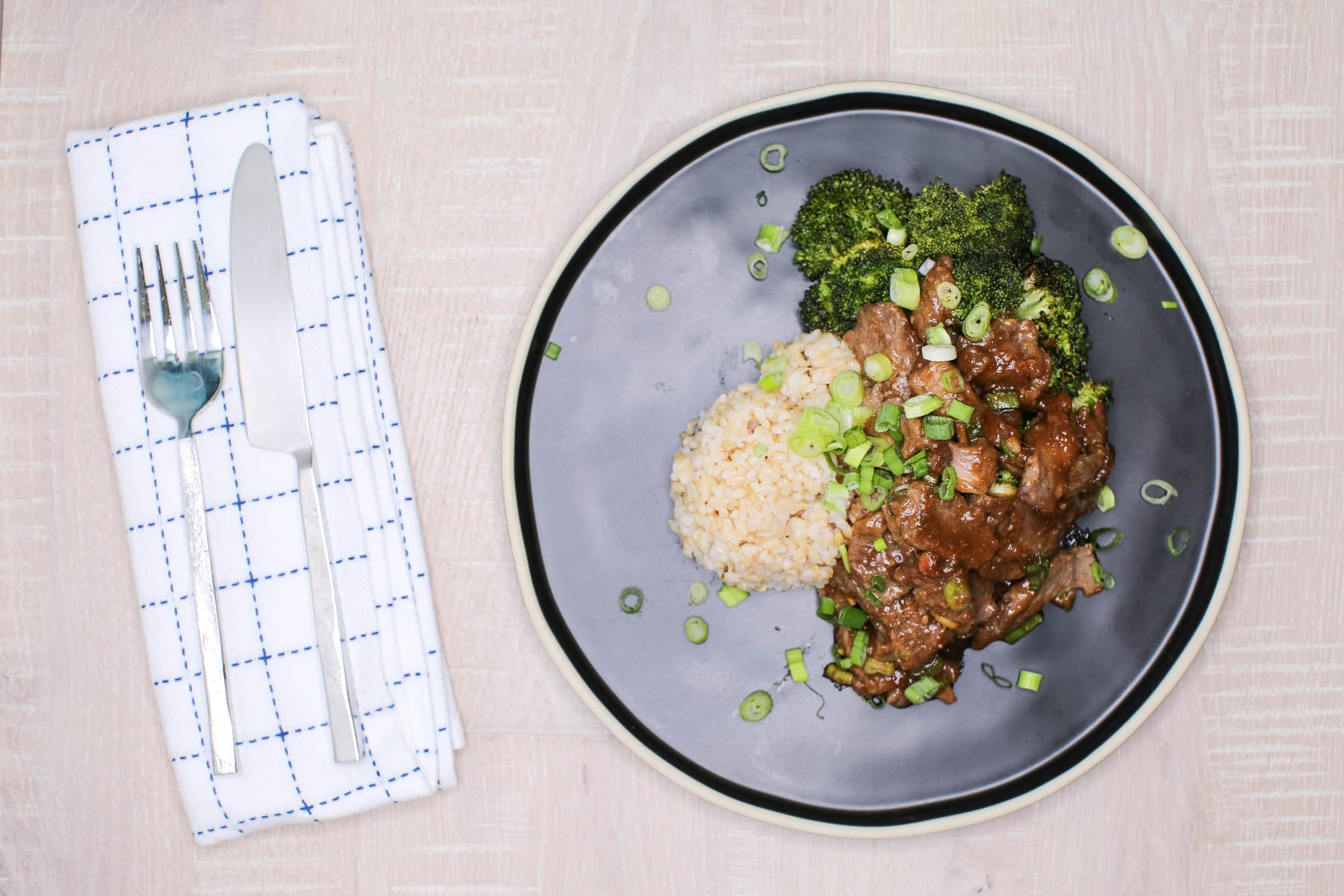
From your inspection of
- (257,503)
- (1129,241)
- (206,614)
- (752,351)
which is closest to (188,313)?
(257,503)

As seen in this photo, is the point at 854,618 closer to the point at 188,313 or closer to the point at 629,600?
the point at 629,600

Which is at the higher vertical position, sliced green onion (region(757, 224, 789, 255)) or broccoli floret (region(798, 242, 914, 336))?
sliced green onion (region(757, 224, 789, 255))

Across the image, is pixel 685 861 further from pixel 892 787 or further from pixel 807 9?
pixel 807 9

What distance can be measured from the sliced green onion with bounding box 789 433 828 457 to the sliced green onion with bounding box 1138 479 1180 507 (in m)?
1.00

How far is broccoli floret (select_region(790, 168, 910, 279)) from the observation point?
252 centimetres

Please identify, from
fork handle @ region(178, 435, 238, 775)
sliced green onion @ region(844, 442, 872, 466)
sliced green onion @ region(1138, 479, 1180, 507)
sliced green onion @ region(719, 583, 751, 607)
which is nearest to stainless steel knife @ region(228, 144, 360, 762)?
fork handle @ region(178, 435, 238, 775)

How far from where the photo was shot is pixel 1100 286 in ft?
8.35

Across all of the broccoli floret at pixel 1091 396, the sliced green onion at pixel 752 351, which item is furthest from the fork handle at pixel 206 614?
the broccoli floret at pixel 1091 396

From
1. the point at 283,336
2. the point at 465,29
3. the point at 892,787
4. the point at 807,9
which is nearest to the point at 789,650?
the point at 892,787

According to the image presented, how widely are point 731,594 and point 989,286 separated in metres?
1.14

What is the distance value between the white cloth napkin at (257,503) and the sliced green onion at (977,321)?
1.71 metres

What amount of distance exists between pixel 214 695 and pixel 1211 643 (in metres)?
3.00

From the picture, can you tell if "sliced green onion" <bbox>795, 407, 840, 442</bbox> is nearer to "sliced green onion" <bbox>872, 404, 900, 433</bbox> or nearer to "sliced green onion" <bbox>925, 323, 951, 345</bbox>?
"sliced green onion" <bbox>872, 404, 900, 433</bbox>

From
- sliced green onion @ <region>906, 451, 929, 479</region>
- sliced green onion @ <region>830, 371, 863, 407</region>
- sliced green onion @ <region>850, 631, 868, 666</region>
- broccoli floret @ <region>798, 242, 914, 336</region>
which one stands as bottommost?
sliced green onion @ <region>850, 631, 868, 666</region>
